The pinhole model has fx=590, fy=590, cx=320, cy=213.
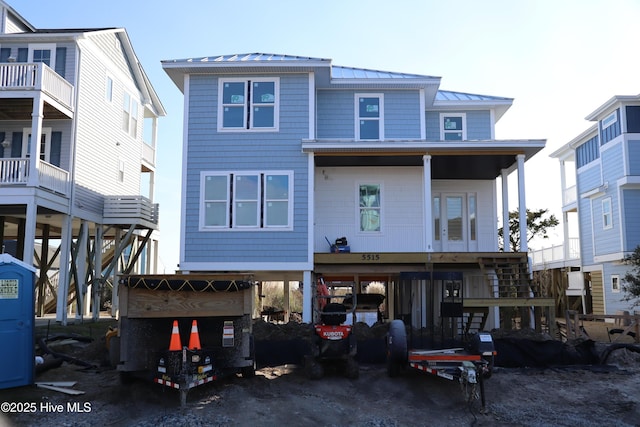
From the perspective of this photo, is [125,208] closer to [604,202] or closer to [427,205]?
[427,205]

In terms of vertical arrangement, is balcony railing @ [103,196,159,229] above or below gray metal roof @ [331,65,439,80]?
below

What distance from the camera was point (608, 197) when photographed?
87.4 feet

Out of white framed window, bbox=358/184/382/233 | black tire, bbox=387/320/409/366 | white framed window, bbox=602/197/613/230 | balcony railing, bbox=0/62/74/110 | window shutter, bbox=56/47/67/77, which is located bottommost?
black tire, bbox=387/320/409/366

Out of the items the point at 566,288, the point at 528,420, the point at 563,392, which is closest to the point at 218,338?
the point at 528,420

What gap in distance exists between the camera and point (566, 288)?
32.4 meters

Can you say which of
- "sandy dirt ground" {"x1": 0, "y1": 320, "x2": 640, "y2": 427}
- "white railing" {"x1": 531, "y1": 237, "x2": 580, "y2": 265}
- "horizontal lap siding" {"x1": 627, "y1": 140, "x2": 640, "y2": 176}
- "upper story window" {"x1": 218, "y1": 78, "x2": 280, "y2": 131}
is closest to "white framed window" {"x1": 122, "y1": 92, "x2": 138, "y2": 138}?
"upper story window" {"x1": 218, "y1": 78, "x2": 280, "y2": 131}

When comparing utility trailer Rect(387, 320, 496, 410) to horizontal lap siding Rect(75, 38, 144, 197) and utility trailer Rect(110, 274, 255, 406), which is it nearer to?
utility trailer Rect(110, 274, 255, 406)

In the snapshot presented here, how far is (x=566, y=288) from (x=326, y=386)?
26.2m

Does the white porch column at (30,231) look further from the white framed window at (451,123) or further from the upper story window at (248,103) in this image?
the white framed window at (451,123)

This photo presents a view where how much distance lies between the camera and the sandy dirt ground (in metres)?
8.10

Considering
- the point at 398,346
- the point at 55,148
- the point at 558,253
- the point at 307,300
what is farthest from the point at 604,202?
the point at 55,148

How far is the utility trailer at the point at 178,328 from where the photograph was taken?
8.31 metres

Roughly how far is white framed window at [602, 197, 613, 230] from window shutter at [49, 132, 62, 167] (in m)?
22.9

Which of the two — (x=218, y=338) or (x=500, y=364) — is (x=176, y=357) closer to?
(x=218, y=338)
